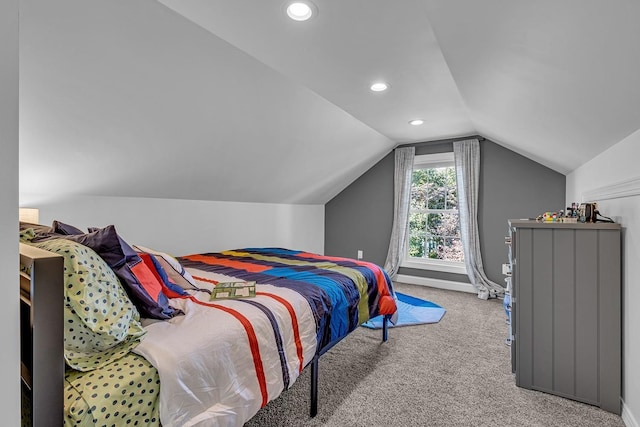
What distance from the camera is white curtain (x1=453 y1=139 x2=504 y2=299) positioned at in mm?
4273

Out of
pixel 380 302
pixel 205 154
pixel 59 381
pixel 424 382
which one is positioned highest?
pixel 205 154

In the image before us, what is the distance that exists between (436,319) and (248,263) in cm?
206

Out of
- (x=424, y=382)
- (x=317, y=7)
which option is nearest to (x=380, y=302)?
(x=424, y=382)

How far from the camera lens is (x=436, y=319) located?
10.9 ft

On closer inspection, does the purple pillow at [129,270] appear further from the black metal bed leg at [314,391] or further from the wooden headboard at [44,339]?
the black metal bed leg at [314,391]

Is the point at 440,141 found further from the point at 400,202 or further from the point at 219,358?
the point at 219,358

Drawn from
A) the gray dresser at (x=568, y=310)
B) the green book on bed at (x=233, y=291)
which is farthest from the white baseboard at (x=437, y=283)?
the green book on bed at (x=233, y=291)

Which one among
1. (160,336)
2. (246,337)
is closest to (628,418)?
(246,337)

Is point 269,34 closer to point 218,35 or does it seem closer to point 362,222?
point 218,35

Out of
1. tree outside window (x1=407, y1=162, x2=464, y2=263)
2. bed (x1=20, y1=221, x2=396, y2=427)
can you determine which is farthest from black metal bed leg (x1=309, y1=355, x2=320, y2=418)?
tree outside window (x1=407, y1=162, x2=464, y2=263)

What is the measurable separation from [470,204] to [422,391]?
2982mm

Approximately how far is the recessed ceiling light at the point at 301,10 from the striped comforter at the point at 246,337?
1.49 metres

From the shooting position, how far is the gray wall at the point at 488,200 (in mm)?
3979

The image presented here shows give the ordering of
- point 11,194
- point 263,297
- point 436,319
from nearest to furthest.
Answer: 1. point 11,194
2. point 263,297
3. point 436,319
